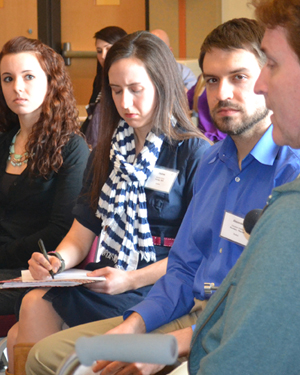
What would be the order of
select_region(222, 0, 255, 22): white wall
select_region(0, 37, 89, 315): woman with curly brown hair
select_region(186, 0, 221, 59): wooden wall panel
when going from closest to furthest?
select_region(0, 37, 89, 315): woman with curly brown hair → select_region(222, 0, 255, 22): white wall → select_region(186, 0, 221, 59): wooden wall panel

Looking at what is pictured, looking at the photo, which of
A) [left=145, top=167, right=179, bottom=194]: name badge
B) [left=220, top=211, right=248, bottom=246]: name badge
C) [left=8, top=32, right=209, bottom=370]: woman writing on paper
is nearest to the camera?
[left=220, top=211, right=248, bottom=246]: name badge

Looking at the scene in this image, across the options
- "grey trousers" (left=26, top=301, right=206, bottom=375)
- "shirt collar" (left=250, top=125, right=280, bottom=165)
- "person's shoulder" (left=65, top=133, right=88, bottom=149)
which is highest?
"shirt collar" (left=250, top=125, right=280, bottom=165)

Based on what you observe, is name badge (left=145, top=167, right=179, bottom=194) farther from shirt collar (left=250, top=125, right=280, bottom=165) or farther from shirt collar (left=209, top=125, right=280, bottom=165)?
shirt collar (left=250, top=125, right=280, bottom=165)

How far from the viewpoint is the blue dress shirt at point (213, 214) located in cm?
131

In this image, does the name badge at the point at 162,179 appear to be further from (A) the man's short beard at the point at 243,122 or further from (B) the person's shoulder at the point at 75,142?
(B) the person's shoulder at the point at 75,142

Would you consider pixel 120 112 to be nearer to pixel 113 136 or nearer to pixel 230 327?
pixel 113 136

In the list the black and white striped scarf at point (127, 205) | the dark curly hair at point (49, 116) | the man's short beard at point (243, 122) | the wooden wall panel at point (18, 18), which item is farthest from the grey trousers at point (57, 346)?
the wooden wall panel at point (18, 18)

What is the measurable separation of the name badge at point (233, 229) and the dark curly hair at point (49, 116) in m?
1.21

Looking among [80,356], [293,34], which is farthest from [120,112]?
[80,356]

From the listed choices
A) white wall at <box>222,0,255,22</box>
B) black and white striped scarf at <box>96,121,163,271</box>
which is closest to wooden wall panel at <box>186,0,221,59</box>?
white wall at <box>222,0,255,22</box>

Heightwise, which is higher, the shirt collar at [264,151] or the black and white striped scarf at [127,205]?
the shirt collar at [264,151]

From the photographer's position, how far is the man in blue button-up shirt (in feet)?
→ 4.34

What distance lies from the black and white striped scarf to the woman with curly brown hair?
1.15 feet

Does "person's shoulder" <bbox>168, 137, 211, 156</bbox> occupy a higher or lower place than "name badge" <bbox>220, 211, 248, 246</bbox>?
higher
